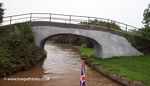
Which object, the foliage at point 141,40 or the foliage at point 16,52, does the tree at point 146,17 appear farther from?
the foliage at point 16,52

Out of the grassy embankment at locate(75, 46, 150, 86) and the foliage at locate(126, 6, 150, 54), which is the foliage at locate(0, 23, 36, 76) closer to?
the grassy embankment at locate(75, 46, 150, 86)

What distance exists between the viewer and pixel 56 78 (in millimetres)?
17188

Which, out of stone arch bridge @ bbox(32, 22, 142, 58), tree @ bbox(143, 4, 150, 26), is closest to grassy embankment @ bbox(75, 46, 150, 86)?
stone arch bridge @ bbox(32, 22, 142, 58)

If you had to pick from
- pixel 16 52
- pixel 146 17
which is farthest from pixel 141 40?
pixel 16 52

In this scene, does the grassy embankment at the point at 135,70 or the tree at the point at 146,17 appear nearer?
the grassy embankment at the point at 135,70

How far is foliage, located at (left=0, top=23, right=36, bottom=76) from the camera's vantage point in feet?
55.8

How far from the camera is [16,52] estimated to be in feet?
62.2

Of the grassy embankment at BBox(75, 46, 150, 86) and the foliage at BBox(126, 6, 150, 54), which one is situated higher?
the foliage at BBox(126, 6, 150, 54)

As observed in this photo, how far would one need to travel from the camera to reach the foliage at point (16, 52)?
17016 millimetres

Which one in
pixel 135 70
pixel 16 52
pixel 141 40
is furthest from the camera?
pixel 141 40

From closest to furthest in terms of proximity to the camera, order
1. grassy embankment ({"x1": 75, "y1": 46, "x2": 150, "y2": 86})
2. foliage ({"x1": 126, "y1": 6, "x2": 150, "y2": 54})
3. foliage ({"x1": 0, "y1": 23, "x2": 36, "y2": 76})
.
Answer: grassy embankment ({"x1": 75, "y1": 46, "x2": 150, "y2": 86})
foliage ({"x1": 0, "y1": 23, "x2": 36, "y2": 76})
foliage ({"x1": 126, "y1": 6, "x2": 150, "y2": 54})

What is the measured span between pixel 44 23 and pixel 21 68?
275 inches

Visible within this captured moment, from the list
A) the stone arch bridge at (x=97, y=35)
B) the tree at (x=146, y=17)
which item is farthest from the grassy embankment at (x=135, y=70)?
the tree at (x=146, y=17)

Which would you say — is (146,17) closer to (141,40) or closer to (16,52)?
(141,40)
